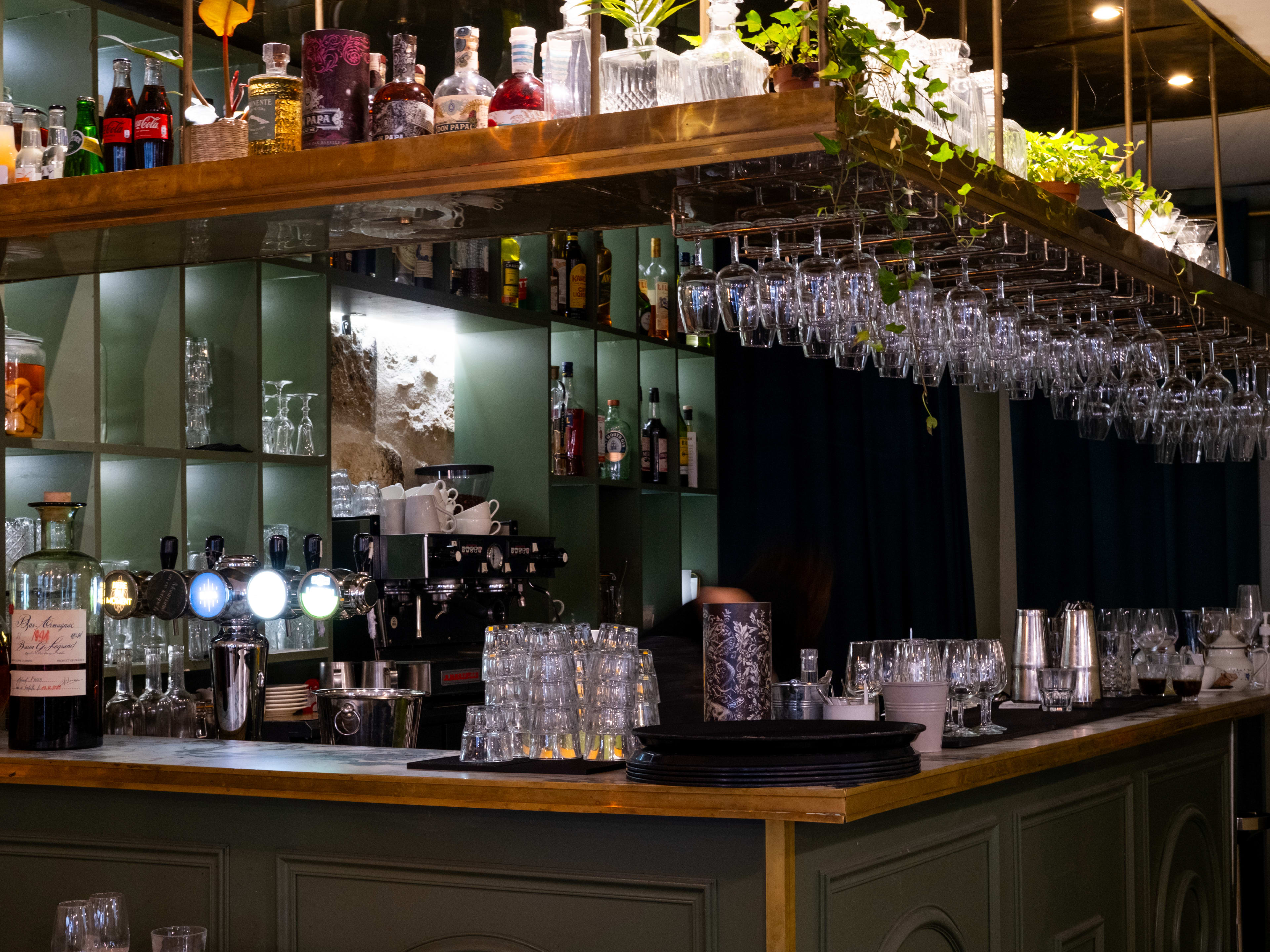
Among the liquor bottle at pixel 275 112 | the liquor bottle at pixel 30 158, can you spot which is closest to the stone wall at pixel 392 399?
the liquor bottle at pixel 30 158

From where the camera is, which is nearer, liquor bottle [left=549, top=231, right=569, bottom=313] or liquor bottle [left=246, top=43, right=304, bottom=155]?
liquor bottle [left=246, top=43, right=304, bottom=155]

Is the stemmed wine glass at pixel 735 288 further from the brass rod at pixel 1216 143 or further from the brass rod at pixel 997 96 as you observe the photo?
the brass rod at pixel 1216 143

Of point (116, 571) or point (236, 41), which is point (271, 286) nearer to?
point (236, 41)

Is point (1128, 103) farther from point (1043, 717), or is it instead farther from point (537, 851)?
point (537, 851)

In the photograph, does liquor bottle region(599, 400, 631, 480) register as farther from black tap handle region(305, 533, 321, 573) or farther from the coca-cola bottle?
the coca-cola bottle

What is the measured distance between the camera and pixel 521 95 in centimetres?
226

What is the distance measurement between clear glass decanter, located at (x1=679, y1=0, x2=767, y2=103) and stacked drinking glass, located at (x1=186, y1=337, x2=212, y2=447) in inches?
77.8

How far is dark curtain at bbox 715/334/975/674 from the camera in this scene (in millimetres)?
5996

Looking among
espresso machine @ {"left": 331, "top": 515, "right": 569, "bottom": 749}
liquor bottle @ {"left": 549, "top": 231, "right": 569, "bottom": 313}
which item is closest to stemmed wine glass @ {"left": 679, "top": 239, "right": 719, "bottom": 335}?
espresso machine @ {"left": 331, "top": 515, "right": 569, "bottom": 749}

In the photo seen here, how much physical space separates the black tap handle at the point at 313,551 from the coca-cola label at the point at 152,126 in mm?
1043

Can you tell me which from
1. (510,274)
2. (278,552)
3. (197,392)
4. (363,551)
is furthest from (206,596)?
(510,274)

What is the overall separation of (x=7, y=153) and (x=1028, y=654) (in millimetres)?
2482

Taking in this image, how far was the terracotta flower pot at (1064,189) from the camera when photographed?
287cm

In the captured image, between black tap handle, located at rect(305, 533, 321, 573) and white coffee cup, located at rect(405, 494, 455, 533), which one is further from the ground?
white coffee cup, located at rect(405, 494, 455, 533)
